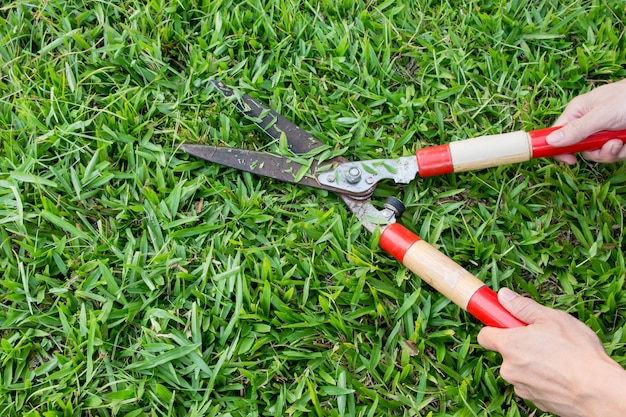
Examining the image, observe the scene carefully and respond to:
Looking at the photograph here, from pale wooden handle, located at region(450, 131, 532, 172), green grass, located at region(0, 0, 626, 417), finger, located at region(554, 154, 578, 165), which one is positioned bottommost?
green grass, located at region(0, 0, 626, 417)

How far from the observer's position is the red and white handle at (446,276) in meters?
2.12

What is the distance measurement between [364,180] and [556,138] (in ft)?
2.46

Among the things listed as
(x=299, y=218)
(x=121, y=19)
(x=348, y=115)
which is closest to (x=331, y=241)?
(x=299, y=218)

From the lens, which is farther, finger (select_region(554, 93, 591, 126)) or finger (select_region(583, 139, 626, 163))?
finger (select_region(554, 93, 591, 126))

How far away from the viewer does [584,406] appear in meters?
1.88

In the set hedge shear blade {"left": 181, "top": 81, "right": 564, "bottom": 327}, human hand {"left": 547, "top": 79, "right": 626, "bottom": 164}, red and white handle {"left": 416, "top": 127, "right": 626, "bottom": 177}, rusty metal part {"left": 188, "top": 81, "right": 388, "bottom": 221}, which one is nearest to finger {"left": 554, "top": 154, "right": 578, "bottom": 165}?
human hand {"left": 547, "top": 79, "right": 626, "bottom": 164}

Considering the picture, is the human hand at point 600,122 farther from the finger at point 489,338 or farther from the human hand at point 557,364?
the finger at point 489,338

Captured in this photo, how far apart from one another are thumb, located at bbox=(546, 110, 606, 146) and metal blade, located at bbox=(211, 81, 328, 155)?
91 cm

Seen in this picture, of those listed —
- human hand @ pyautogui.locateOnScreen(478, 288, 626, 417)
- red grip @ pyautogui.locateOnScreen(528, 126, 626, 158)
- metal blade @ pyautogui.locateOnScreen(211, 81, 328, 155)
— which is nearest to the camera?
human hand @ pyautogui.locateOnScreen(478, 288, 626, 417)

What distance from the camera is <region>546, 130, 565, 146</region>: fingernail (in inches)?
88.4

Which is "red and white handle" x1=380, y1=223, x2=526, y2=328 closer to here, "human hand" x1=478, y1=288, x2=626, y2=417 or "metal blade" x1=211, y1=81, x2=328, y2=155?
"human hand" x1=478, y1=288, x2=626, y2=417

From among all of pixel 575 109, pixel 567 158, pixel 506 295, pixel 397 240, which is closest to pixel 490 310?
pixel 506 295

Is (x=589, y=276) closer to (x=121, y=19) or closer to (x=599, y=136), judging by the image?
(x=599, y=136)

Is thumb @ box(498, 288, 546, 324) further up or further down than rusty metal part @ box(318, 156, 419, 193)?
further down
